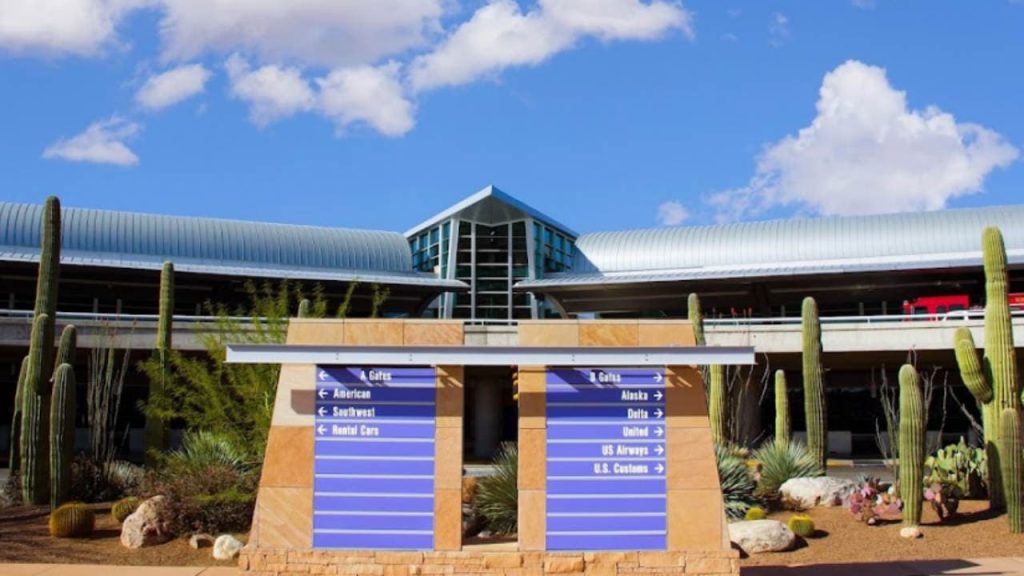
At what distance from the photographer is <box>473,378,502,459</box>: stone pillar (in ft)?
120

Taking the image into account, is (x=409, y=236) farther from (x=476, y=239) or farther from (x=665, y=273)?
(x=665, y=273)

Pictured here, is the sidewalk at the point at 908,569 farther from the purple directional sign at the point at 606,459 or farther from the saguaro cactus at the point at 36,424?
the saguaro cactus at the point at 36,424

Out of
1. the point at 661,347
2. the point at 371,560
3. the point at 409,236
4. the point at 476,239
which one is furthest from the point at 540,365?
the point at 409,236

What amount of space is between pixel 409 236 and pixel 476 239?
471 cm

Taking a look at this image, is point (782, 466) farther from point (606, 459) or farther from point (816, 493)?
point (606, 459)

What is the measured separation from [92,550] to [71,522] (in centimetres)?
83

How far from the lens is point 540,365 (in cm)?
1092

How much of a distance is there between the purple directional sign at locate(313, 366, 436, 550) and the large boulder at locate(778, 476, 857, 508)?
8756 millimetres

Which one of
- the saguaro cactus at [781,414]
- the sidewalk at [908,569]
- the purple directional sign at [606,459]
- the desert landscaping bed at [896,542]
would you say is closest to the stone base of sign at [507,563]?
the purple directional sign at [606,459]

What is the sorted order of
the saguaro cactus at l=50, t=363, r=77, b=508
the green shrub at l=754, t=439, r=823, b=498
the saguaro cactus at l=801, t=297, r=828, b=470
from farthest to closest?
the saguaro cactus at l=801, t=297, r=828, b=470 → the green shrub at l=754, t=439, r=823, b=498 → the saguaro cactus at l=50, t=363, r=77, b=508

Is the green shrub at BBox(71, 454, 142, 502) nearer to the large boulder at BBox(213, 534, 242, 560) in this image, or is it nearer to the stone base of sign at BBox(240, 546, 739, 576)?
the large boulder at BBox(213, 534, 242, 560)

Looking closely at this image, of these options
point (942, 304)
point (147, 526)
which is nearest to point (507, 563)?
point (147, 526)

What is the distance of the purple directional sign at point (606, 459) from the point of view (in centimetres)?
1082

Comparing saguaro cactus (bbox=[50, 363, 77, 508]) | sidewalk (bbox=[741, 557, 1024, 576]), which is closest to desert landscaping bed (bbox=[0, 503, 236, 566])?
saguaro cactus (bbox=[50, 363, 77, 508])
